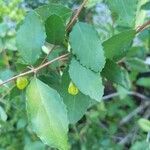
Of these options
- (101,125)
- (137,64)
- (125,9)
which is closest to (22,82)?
(125,9)

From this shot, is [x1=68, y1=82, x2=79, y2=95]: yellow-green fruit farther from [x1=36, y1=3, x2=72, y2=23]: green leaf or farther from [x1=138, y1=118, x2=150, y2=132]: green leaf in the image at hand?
[x1=138, y1=118, x2=150, y2=132]: green leaf

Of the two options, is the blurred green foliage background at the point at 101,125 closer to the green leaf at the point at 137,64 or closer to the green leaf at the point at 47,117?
the green leaf at the point at 137,64

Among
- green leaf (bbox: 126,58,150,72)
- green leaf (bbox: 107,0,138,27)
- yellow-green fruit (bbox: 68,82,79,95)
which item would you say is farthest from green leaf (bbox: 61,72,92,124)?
green leaf (bbox: 126,58,150,72)

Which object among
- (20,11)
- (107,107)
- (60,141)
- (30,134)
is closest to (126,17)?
(60,141)

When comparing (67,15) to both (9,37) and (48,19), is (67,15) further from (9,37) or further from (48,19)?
(9,37)

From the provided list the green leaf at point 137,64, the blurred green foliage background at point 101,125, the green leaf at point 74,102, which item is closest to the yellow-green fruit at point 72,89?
the green leaf at point 74,102

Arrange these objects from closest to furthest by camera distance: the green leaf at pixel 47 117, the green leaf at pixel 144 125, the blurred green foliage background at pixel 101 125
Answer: the green leaf at pixel 47 117, the green leaf at pixel 144 125, the blurred green foliage background at pixel 101 125

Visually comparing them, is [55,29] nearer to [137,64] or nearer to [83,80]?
[83,80]
